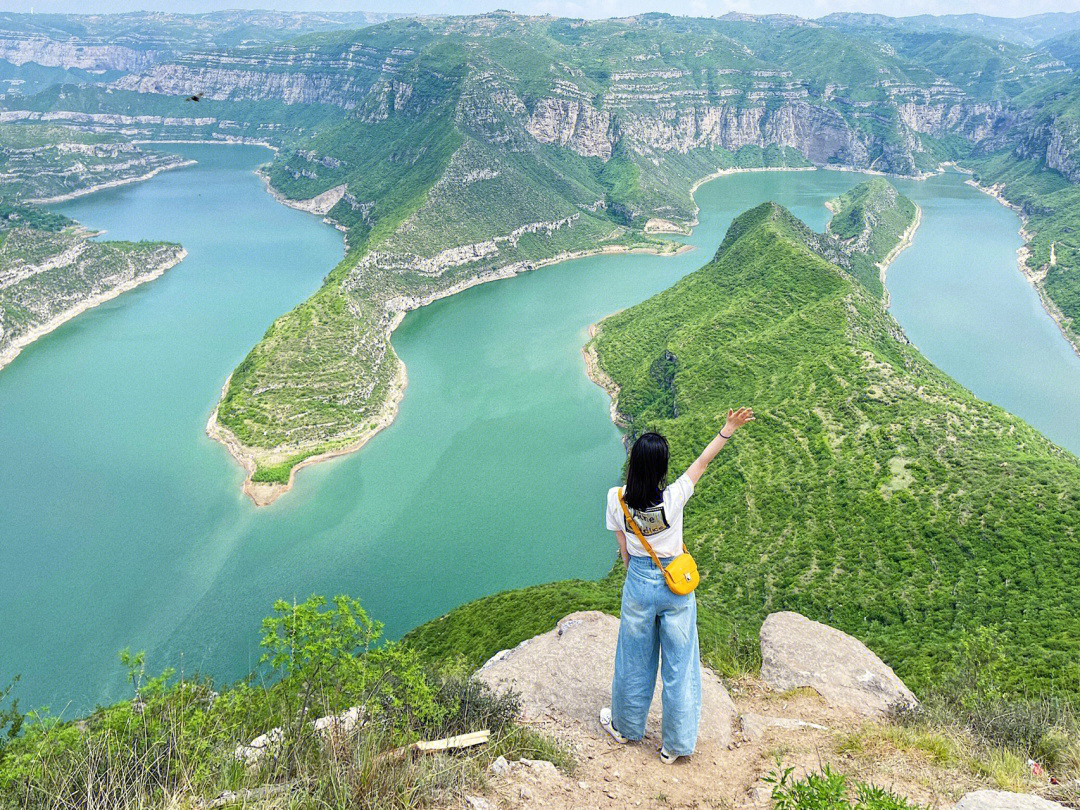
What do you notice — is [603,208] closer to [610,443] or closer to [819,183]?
[819,183]

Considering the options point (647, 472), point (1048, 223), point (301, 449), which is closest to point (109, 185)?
point (301, 449)

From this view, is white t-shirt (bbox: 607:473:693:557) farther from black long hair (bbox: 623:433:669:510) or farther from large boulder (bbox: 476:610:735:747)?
large boulder (bbox: 476:610:735:747)

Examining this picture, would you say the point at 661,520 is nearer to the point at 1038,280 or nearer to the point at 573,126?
the point at 1038,280

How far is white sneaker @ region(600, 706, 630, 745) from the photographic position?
34.9 ft

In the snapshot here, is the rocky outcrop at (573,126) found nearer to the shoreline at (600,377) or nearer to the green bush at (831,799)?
the shoreline at (600,377)

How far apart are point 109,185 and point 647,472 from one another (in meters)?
206

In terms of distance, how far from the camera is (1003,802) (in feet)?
25.6

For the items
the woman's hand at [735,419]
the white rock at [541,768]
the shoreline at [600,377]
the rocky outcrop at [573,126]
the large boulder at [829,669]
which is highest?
the rocky outcrop at [573,126]

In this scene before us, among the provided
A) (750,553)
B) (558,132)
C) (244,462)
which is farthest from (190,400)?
(558,132)

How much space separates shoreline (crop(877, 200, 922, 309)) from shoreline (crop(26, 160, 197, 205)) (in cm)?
17712

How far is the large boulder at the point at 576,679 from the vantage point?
1150 centimetres

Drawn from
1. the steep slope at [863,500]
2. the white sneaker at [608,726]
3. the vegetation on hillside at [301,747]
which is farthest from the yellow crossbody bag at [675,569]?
the steep slope at [863,500]

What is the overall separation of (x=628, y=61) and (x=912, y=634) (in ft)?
647

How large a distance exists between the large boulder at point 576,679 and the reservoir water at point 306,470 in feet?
75.6
